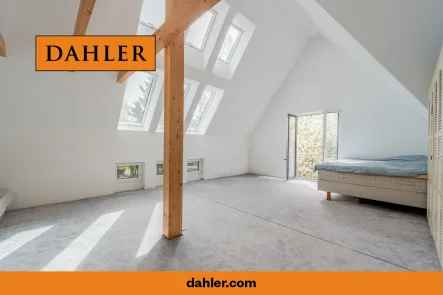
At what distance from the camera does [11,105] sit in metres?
2.92

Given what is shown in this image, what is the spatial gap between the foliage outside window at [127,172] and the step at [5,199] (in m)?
1.67

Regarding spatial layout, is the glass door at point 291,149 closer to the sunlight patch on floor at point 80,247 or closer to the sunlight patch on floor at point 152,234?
the sunlight patch on floor at point 152,234

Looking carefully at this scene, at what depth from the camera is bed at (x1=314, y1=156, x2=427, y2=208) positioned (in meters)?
2.90

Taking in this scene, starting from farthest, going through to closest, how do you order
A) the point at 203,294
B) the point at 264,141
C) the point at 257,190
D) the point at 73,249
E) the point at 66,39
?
1. the point at 264,141
2. the point at 257,190
3. the point at 66,39
4. the point at 73,249
5. the point at 203,294

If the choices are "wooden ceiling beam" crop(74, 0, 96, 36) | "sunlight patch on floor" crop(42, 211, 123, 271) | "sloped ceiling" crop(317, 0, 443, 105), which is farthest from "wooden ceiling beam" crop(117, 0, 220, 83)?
"sunlight patch on floor" crop(42, 211, 123, 271)

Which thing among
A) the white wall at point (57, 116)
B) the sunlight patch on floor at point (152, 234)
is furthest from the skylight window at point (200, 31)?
the sunlight patch on floor at point (152, 234)

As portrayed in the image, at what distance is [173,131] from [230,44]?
3812 mm

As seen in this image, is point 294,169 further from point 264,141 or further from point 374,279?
point 374,279

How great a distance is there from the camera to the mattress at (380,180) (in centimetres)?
289

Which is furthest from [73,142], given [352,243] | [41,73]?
[352,243]

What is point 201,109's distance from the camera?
5.55 meters

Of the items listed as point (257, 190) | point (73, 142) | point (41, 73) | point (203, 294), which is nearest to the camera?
point (203, 294)

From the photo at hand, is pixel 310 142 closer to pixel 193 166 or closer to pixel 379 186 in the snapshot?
pixel 379 186

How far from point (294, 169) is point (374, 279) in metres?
4.80
